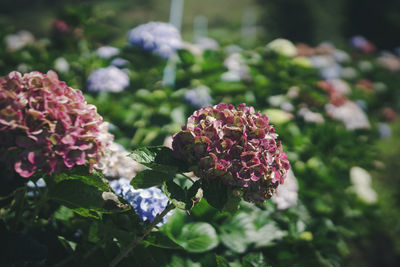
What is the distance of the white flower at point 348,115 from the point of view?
106 inches

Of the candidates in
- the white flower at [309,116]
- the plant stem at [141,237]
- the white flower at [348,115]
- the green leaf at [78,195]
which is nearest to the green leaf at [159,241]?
the plant stem at [141,237]

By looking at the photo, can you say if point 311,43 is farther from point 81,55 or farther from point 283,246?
point 283,246

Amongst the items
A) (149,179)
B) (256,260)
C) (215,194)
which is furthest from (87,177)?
(256,260)

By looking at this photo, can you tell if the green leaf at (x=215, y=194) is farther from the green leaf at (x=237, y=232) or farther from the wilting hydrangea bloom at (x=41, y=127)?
the green leaf at (x=237, y=232)

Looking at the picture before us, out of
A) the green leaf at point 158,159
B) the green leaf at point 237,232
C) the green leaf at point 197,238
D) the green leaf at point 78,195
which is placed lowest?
the green leaf at point 237,232

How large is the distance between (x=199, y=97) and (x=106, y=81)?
49 centimetres

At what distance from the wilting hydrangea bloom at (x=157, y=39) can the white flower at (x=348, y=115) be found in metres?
1.30

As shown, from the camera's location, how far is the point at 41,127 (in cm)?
79

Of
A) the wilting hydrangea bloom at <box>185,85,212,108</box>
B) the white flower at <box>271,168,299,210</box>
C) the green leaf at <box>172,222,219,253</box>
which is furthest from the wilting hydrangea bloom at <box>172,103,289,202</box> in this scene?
the wilting hydrangea bloom at <box>185,85,212,108</box>

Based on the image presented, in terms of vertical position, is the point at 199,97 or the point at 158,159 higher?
the point at 158,159

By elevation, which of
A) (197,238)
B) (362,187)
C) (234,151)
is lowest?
(362,187)

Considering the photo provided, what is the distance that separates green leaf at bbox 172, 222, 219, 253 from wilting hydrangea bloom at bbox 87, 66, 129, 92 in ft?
3.06

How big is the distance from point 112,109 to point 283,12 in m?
12.2

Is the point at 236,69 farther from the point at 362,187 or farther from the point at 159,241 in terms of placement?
the point at 159,241
